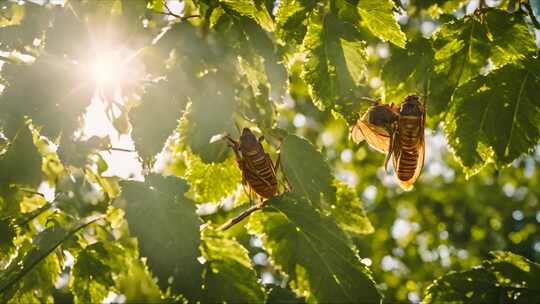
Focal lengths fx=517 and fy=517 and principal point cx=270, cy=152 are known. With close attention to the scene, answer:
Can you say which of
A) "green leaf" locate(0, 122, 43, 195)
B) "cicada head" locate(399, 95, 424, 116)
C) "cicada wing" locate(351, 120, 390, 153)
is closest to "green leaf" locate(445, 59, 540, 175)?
"cicada head" locate(399, 95, 424, 116)

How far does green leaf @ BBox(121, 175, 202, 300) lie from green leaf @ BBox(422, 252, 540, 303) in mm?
873

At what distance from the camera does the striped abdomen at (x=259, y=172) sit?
1.94m

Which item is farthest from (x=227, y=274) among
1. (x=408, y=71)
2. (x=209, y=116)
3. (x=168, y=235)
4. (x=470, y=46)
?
(x=470, y=46)

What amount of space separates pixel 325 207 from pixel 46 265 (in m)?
1.15

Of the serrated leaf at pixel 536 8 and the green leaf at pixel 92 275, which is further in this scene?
the green leaf at pixel 92 275

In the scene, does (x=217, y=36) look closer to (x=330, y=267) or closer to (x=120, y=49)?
(x=120, y=49)

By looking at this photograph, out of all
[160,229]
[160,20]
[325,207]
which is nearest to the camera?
[160,229]

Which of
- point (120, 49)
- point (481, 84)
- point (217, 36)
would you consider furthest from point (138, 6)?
point (481, 84)

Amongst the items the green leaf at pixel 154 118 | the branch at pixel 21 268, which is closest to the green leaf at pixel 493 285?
the green leaf at pixel 154 118

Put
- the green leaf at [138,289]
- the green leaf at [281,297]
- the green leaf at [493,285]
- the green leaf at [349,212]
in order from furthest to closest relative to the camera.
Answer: the green leaf at [138,289] → the green leaf at [349,212] → the green leaf at [281,297] → the green leaf at [493,285]

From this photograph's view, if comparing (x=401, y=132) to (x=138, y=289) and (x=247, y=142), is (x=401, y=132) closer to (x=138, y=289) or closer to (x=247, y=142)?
(x=247, y=142)

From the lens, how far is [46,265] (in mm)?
2014

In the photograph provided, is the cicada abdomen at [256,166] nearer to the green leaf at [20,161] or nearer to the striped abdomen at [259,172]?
the striped abdomen at [259,172]

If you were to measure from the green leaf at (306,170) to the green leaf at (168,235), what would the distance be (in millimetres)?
541
